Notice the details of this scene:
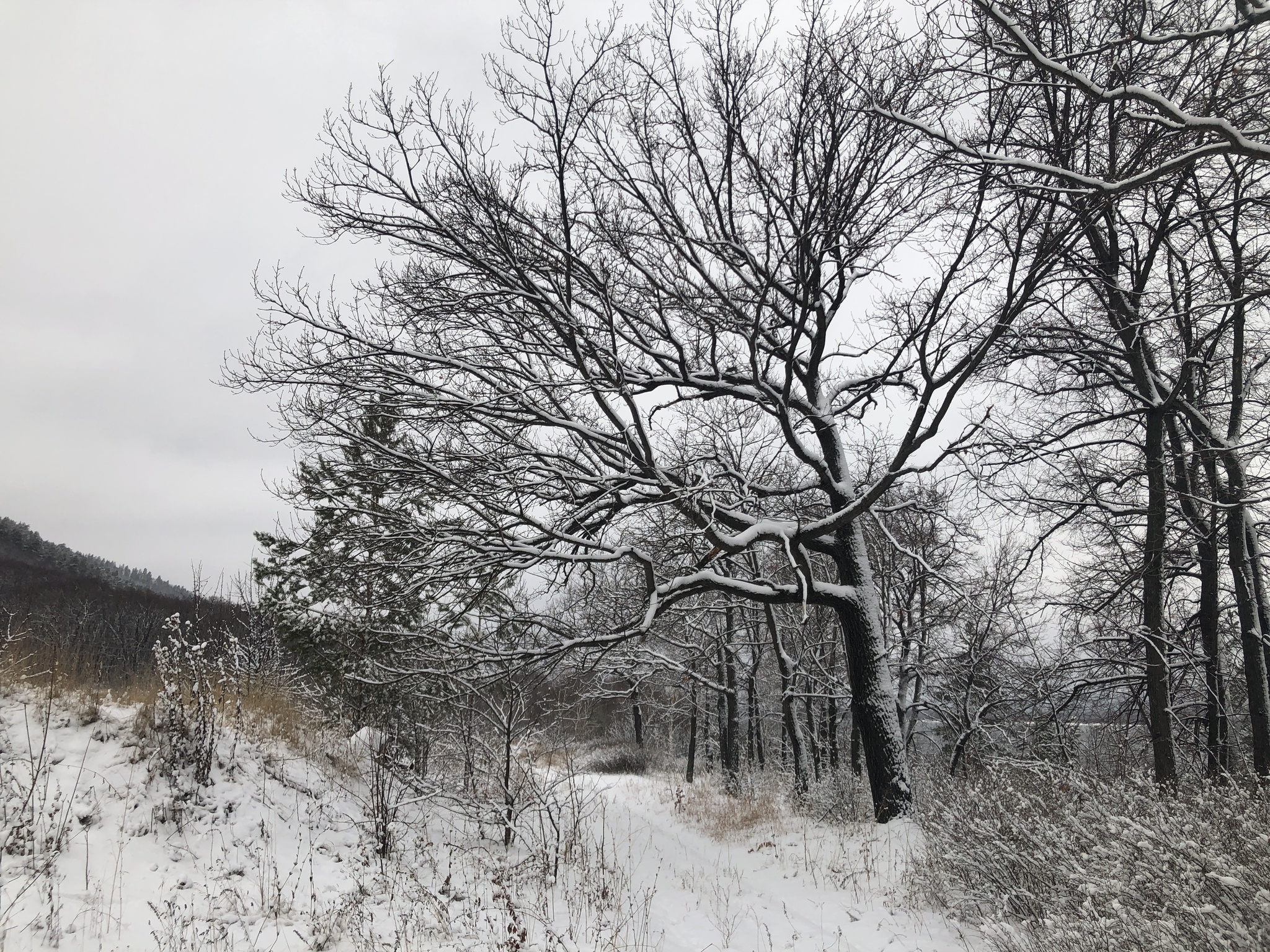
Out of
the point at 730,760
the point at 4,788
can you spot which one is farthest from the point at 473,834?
the point at 730,760

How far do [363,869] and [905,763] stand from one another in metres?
6.25

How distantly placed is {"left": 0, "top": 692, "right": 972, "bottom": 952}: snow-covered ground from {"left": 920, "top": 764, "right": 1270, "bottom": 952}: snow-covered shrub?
1.68 ft

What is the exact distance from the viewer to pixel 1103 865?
3.48 metres

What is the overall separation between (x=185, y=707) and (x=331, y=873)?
2587 mm

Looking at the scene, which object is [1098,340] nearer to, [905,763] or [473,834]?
[905,763]

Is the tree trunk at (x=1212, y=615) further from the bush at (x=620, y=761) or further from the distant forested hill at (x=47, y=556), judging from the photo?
the distant forested hill at (x=47, y=556)

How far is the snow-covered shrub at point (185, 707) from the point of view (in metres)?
6.02

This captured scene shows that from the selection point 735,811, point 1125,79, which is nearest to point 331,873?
point 735,811

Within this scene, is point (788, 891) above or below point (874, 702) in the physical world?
below

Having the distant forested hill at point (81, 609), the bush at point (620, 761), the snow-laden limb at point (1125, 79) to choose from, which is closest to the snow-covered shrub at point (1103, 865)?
the snow-laden limb at point (1125, 79)

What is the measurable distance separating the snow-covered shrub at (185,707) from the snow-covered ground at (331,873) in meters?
0.19

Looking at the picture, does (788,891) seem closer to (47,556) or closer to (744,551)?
(744,551)

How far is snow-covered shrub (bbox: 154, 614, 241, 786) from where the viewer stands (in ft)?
19.7

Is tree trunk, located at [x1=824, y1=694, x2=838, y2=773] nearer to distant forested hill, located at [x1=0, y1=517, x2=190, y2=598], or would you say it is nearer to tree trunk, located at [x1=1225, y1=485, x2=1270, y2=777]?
tree trunk, located at [x1=1225, y1=485, x2=1270, y2=777]
